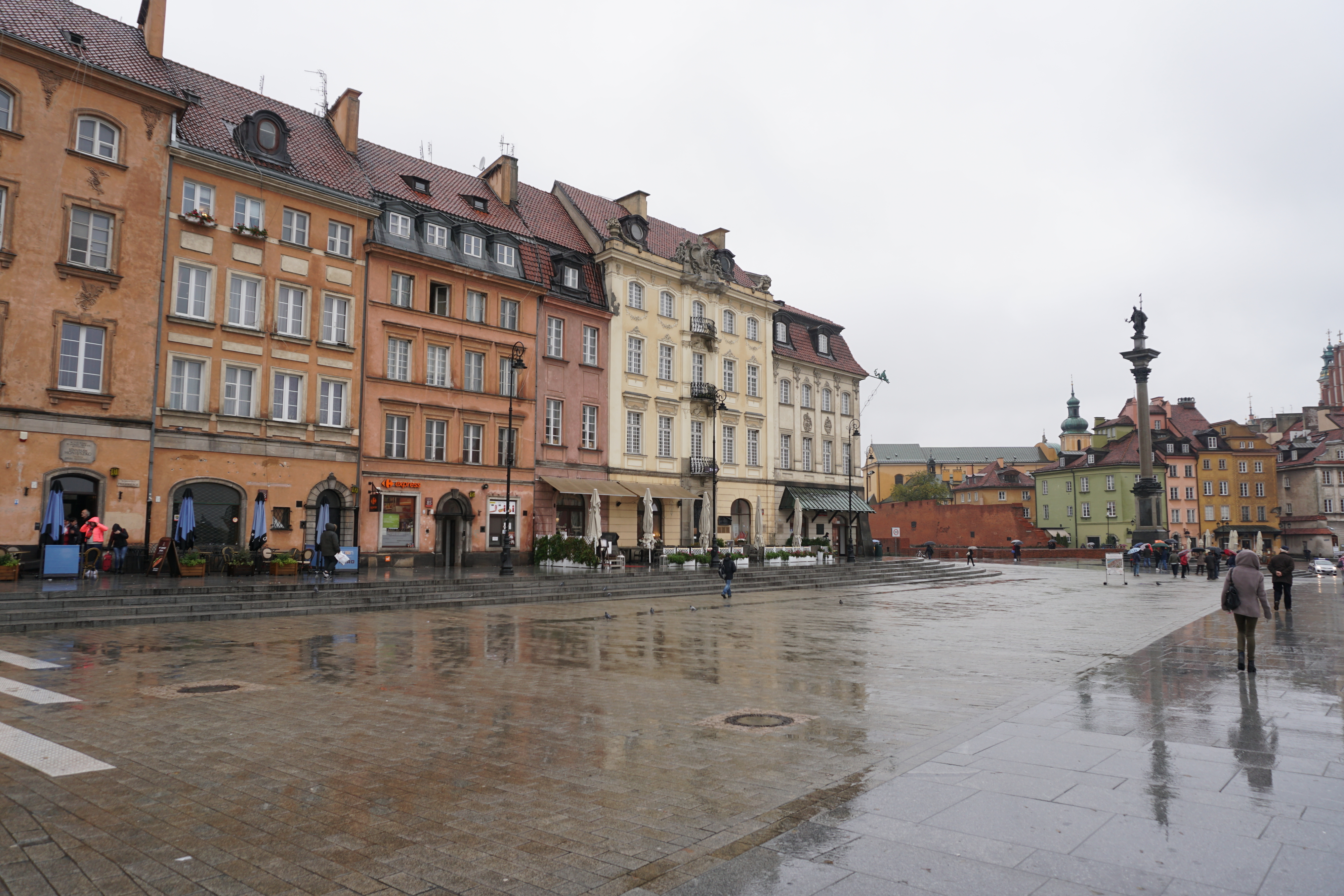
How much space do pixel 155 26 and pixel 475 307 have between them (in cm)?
1408

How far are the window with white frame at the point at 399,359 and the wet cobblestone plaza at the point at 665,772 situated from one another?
18.8 m

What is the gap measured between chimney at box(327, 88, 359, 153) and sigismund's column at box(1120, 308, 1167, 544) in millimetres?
43390

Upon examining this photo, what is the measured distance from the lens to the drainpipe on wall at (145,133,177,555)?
80.7 ft

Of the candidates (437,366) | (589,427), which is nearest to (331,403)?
(437,366)

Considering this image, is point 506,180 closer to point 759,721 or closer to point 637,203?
point 637,203

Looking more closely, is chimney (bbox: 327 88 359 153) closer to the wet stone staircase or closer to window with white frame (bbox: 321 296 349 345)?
window with white frame (bbox: 321 296 349 345)

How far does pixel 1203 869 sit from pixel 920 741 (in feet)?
9.73

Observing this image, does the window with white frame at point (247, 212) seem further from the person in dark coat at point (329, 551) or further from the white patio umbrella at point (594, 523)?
the white patio umbrella at point (594, 523)

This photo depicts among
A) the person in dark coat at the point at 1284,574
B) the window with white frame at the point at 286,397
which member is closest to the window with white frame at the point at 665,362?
the window with white frame at the point at 286,397

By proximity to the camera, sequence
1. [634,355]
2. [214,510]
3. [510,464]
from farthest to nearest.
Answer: [634,355]
[510,464]
[214,510]

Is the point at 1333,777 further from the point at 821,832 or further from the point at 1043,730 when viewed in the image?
the point at 821,832

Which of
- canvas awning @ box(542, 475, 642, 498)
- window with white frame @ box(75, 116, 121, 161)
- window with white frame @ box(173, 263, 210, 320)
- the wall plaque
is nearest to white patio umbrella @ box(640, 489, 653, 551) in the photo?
canvas awning @ box(542, 475, 642, 498)

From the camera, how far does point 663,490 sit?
39.1 metres

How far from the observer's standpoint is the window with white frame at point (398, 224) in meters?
31.4
